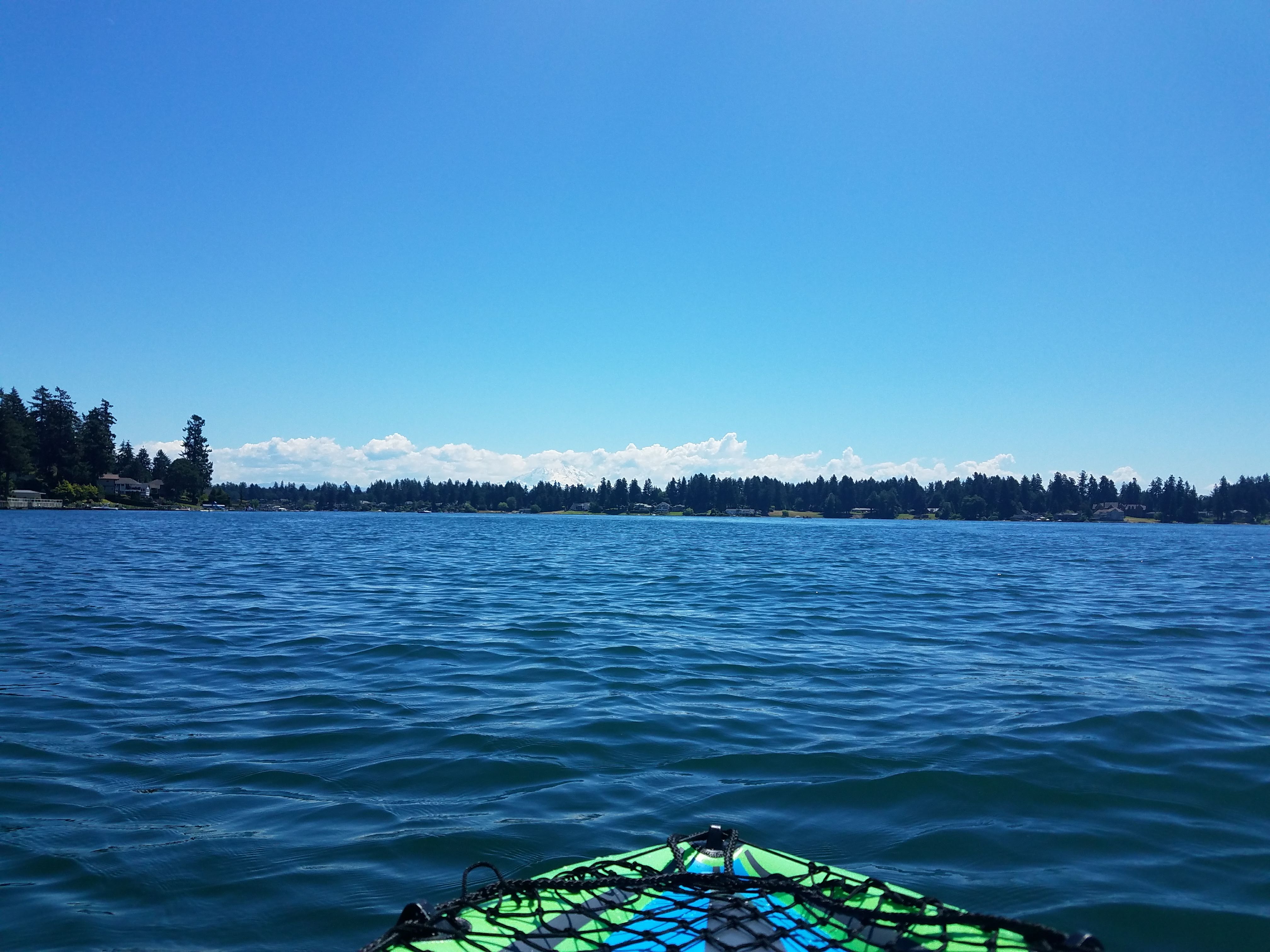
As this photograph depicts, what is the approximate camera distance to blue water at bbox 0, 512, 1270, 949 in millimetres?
5004

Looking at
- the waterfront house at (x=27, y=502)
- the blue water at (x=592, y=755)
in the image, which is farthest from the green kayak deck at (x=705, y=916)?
the waterfront house at (x=27, y=502)

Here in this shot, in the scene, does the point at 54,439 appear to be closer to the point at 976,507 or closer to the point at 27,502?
the point at 27,502

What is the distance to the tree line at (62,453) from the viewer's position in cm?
10481

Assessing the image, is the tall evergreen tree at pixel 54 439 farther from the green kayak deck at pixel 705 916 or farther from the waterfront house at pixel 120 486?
the green kayak deck at pixel 705 916

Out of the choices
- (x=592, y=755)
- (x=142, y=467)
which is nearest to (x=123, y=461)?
(x=142, y=467)

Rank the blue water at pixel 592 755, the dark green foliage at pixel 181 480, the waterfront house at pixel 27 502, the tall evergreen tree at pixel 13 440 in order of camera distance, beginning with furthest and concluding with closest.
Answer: the dark green foliage at pixel 181 480
the tall evergreen tree at pixel 13 440
the waterfront house at pixel 27 502
the blue water at pixel 592 755

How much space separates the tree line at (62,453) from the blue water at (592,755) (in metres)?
111

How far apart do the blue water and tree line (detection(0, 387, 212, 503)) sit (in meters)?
111

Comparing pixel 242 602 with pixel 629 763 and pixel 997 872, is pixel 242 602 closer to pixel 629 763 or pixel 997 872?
pixel 629 763

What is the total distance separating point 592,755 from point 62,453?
139569mm

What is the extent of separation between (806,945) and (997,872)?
2.45 meters

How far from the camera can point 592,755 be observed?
A: 771cm

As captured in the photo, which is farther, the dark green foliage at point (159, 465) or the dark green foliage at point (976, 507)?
the dark green foliage at point (976, 507)

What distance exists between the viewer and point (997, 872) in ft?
17.5
